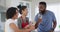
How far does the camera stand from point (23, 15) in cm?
262

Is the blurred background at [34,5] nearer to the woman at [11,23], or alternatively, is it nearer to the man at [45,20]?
the man at [45,20]

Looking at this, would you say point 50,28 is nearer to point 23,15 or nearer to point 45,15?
point 45,15

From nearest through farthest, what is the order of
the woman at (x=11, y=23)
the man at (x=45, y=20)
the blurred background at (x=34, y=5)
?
1. the woman at (x=11, y=23)
2. the man at (x=45, y=20)
3. the blurred background at (x=34, y=5)

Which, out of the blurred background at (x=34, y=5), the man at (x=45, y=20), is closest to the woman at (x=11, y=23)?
the man at (x=45, y=20)

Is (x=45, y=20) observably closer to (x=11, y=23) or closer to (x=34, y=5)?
(x=34, y=5)

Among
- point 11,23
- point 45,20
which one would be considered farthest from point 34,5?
point 11,23

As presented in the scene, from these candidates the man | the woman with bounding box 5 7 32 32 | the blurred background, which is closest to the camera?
the woman with bounding box 5 7 32 32

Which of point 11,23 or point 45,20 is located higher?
point 11,23

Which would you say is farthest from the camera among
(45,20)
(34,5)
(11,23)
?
(34,5)

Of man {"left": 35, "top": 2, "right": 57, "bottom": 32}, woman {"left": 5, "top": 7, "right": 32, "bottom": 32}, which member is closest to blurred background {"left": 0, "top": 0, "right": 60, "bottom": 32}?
man {"left": 35, "top": 2, "right": 57, "bottom": 32}

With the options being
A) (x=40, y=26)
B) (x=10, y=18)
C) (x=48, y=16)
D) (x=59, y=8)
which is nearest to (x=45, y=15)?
(x=48, y=16)

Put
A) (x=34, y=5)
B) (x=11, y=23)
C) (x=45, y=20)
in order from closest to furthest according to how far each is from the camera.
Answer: (x=11, y=23) < (x=45, y=20) < (x=34, y=5)

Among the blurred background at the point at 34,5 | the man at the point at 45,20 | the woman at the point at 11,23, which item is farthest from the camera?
the blurred background at the point at 34,5

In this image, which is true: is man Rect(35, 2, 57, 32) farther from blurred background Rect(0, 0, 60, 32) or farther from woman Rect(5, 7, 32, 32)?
woman Rect(5, 7, 32, 32)
